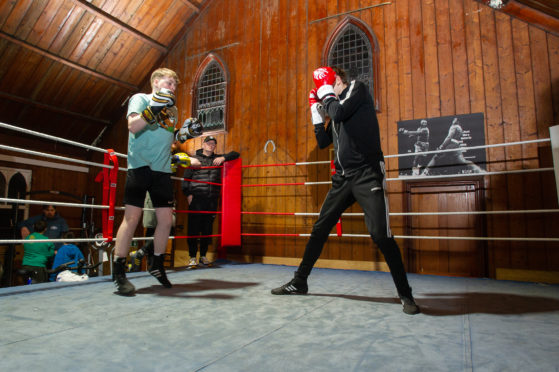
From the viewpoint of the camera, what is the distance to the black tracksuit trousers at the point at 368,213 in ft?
5.09

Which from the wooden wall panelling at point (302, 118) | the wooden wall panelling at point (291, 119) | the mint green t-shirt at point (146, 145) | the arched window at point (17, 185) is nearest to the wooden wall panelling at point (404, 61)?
the wooden wall panelling at point (302, 118)

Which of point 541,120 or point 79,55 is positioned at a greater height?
point 79,55

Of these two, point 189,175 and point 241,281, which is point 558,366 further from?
point 189,175

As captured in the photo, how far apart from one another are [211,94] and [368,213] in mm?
3900

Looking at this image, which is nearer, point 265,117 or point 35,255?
point 35,255

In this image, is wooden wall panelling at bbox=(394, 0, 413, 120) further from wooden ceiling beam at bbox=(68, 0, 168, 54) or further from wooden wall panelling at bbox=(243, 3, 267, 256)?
wooden ceiling beam at bbox=(68, 0, 168, 54)

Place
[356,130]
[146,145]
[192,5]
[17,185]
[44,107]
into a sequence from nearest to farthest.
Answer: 1. [356,130]
2. [146,145]
3. [192,5]
4. [44,107]
5. [17,185]

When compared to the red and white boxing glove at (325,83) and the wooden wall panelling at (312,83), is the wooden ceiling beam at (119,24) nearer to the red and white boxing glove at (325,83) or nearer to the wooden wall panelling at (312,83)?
the wooden wall panelling at (312,83)

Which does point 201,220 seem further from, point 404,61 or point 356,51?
point 404,61

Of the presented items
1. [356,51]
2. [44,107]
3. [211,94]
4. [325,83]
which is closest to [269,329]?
[325,83]

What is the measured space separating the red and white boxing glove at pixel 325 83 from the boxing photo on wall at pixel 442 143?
166 cm

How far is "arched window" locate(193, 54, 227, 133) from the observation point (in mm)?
4770

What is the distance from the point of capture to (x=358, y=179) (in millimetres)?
1686

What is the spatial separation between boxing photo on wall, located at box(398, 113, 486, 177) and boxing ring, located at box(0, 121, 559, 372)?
4.90 ft
